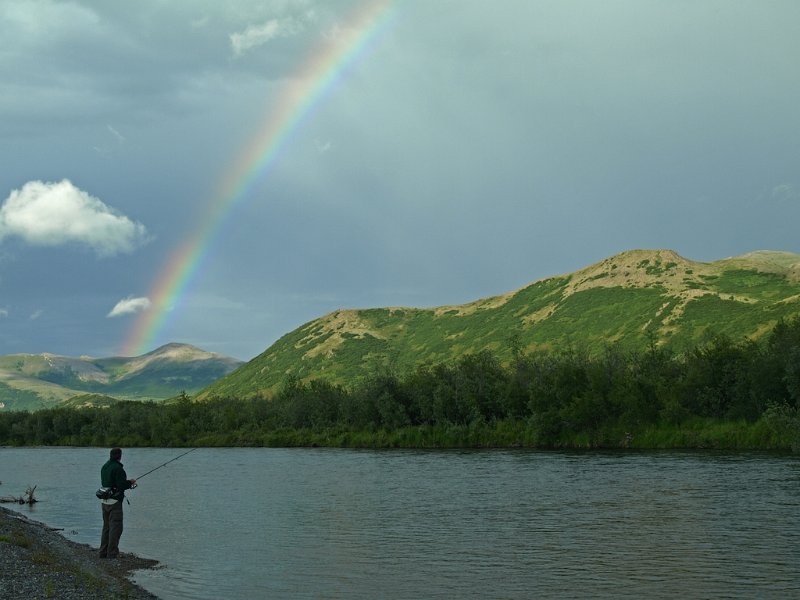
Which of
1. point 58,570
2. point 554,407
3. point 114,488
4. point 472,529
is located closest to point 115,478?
point 114,488

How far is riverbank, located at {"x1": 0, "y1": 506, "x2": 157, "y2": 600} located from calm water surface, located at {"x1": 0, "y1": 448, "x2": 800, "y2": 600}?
133 centimetres

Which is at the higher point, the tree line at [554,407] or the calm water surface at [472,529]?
the tree line at [554,407]

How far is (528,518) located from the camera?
148ft

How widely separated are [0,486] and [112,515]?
176 feet

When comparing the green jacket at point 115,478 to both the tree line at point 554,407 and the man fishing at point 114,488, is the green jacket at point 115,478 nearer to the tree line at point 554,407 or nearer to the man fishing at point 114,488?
the man fishing at point 114,488

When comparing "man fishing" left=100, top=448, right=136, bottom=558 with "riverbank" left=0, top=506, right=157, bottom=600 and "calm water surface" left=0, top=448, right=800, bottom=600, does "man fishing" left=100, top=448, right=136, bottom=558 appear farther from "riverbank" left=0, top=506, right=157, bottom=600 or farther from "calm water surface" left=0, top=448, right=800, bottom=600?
"calm water surface" left=0, top=448, right=800, bottom=600

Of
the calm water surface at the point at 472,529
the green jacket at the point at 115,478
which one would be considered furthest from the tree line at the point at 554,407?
the green jacket at the point at 115,478

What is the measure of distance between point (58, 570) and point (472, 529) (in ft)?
72.7

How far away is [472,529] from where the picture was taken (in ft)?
138

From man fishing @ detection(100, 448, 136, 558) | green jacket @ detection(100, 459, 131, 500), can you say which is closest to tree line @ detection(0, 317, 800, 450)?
man fishing @ detection(100, 448, 136, 558)

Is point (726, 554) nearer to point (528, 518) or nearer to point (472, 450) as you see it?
point (528, 518)

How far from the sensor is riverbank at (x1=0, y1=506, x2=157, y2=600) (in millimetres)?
22875

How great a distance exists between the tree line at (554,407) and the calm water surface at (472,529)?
17130 mm

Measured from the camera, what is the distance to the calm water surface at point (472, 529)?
96.2 feet
